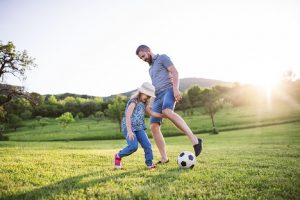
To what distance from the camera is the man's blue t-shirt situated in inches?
311

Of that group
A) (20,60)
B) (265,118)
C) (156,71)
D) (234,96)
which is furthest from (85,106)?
(156,71)

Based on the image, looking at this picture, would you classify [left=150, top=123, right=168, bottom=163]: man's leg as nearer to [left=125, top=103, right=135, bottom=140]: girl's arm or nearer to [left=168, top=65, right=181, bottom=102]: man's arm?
[left=168, top=65, right=181, bottom=102]: man's arm

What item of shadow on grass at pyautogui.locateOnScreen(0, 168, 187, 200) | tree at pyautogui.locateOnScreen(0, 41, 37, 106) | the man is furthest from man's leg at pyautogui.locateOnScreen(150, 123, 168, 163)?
tree at pyautogui.locateOnScreen(0, 41, 37, 106)

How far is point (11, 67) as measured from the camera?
94.2ft

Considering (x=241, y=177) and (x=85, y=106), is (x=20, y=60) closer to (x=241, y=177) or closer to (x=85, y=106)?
(x=241, y=177)

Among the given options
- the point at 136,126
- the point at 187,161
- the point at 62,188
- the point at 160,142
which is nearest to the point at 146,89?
the point at 136,126

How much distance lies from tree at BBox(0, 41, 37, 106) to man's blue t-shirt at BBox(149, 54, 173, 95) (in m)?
23.3

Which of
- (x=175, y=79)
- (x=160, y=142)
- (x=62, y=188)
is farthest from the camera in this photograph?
(x=160, y=142)

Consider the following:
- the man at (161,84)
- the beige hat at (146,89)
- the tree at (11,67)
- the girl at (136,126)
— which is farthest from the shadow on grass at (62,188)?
the tree at (11,67)

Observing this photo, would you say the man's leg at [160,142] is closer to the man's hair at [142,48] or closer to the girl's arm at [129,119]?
the girl's arm at [129,119]

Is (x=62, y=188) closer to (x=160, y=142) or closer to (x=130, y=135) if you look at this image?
(x=130, y=135)

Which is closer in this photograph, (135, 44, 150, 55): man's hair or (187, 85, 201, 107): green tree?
(135, 44, 150, 55): man's hair

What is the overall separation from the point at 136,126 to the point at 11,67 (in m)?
26.4

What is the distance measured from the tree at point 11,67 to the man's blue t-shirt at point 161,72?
23278 mm
